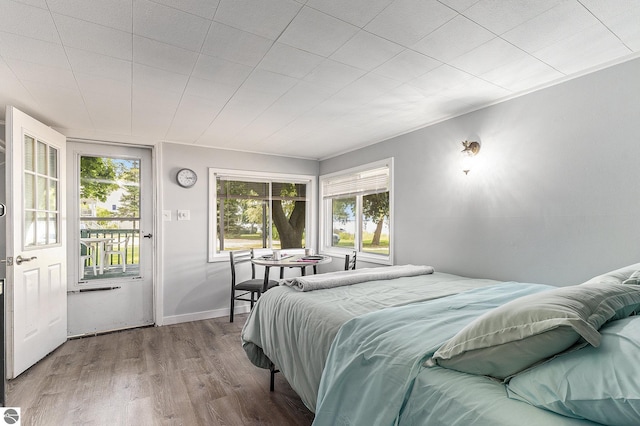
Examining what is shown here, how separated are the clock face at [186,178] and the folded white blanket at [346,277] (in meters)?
2.24

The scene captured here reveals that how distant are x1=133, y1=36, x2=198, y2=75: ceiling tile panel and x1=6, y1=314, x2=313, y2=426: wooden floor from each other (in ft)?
7.48

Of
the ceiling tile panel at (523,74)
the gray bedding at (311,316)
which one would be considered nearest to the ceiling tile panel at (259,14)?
the ceiling tile panel at (523,74)

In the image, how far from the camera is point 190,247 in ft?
13.3

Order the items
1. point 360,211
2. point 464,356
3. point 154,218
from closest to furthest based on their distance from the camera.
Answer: point 464,356, point 154,218, point 360,211

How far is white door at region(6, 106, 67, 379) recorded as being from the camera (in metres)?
2.51

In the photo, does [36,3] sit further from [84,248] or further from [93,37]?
[84,248]

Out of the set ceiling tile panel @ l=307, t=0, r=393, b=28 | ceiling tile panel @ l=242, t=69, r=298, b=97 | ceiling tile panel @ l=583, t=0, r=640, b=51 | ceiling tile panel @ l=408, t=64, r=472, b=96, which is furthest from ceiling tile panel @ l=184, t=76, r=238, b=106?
ceiling tile panel @ l=583, t=0, r=640, b=51

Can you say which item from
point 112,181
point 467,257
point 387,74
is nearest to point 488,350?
point 387,74

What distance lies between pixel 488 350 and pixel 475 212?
202 centimetres

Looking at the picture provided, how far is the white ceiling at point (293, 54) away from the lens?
4.90 ft

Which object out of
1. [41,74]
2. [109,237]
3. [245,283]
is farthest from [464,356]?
[109,237]

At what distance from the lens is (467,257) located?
284 centimetres

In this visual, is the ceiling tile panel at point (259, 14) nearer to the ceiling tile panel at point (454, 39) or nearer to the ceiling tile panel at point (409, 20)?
the ceiling tile panel at point (409, 20)

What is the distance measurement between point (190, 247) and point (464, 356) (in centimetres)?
371
